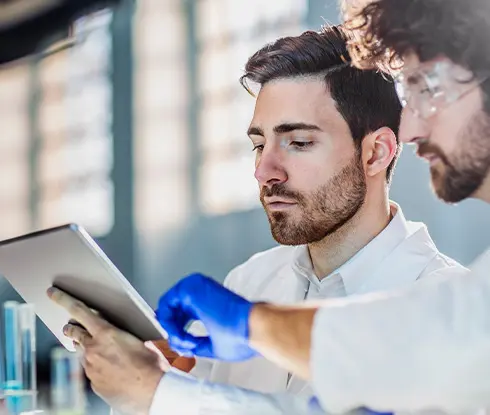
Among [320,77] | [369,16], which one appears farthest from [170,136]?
[369,16]

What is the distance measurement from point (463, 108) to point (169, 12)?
3.60 meters

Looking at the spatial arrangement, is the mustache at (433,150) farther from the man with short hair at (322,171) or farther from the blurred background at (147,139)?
the blurred background at (147,139)

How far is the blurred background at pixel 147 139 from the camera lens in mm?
4191

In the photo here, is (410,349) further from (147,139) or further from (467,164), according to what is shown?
(147,139)

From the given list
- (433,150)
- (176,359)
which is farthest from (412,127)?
(176,359)

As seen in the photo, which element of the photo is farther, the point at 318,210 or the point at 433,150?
the point at 318,210

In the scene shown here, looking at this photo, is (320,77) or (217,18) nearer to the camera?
(320,77)

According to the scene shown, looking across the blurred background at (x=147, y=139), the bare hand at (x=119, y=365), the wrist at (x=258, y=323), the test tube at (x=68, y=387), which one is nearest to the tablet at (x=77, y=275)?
the bare hand at (x=119, y=365)

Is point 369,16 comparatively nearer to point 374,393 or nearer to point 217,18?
point 374,393

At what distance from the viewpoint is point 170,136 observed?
4523mm

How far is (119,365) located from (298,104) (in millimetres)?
685

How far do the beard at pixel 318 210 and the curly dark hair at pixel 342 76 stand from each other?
0.10 meters

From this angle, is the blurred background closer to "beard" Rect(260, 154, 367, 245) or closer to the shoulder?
"beard" Rect(260, 154, 367, 245)

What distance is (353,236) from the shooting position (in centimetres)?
168
